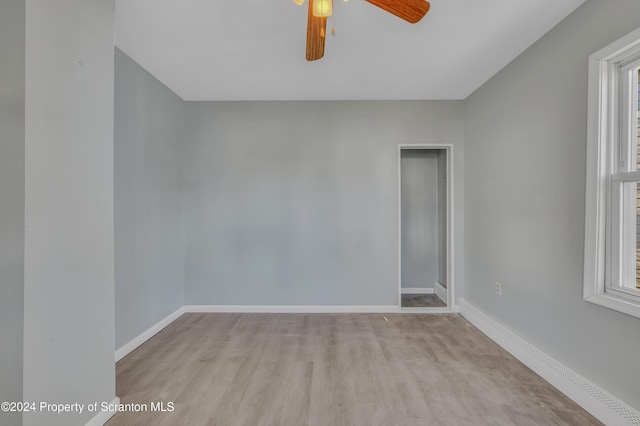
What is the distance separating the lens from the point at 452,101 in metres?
3.17

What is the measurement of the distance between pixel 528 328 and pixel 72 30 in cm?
353

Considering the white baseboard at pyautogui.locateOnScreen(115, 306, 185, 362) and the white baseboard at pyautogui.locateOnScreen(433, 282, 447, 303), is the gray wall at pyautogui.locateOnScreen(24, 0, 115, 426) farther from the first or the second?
the white baseboard at pyautogui.locateOnScreen(433, 282, 447, 303)

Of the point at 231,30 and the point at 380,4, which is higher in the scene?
the point at 231,30

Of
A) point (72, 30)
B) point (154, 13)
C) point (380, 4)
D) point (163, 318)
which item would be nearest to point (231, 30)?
point (154, 13)

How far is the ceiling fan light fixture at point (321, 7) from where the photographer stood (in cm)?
115

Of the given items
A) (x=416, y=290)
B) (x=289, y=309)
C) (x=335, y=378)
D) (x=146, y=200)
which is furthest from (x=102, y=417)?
(x=416, y=290)

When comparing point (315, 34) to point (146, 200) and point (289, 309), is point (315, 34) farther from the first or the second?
point (289, 309)

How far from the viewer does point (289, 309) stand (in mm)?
3189

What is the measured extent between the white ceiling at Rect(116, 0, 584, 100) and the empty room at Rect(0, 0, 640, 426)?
0.02 m

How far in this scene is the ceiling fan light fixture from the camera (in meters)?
1.15

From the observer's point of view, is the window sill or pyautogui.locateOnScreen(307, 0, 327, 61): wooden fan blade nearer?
pyautogui.locateOnScreen(307, 0, 327, 61): wooden fan blade

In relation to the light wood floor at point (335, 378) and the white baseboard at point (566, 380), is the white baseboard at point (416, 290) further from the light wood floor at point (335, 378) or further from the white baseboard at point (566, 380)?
the white baseboard at point (566, 380)

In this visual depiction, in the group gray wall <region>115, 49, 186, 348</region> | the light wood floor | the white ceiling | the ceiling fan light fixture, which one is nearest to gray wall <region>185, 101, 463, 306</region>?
gray wall <region>115, 49, 186, 348</region>

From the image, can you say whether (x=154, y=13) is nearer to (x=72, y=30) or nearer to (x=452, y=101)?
(x=72, y=30)
